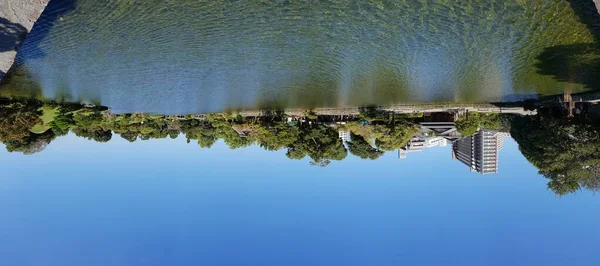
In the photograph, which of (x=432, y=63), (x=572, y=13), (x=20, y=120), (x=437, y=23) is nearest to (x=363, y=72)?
(x=432, y=63)

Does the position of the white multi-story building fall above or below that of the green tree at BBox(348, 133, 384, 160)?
below

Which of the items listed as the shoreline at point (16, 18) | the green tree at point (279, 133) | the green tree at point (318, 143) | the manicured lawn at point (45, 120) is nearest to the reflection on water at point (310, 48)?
the shoreline at point (16, 18)

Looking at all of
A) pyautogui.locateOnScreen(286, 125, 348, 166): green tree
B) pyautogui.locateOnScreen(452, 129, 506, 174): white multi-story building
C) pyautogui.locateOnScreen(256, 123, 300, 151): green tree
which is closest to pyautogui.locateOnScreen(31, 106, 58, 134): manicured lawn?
pyautogui.locateOnScreen(256, 123, 300, 151): green tree

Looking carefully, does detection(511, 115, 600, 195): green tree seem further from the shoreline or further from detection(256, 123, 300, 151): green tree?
the shoreline

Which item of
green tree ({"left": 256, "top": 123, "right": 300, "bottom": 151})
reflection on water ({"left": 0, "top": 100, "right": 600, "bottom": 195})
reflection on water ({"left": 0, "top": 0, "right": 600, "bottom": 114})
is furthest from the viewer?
green tree ({"left": 256, "top": 123, "right": 300, "bottom": 151})

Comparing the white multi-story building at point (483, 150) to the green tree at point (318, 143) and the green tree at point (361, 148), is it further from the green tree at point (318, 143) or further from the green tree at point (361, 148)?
the green tree at point (318, 143)

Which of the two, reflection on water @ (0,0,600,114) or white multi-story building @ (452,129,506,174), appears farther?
white multi-story building @ (452,129,506,174)

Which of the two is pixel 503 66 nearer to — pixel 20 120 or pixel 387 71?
pixel 387 71
